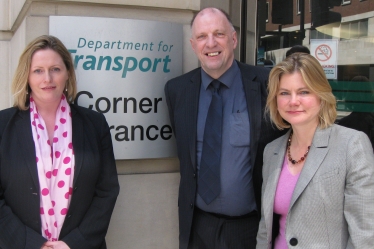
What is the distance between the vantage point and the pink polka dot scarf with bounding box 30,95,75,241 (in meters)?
2.19

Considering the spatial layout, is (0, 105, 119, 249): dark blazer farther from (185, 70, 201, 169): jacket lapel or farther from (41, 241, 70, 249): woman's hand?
(185, 70, 201, 169): jacket lapel

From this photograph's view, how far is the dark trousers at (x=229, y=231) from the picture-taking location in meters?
2.49

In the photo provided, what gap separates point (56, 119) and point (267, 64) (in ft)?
5.23

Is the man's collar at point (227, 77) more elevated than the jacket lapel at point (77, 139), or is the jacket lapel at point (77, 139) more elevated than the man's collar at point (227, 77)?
the man's collar at point (227, 77)

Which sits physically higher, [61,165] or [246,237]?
[61,165]

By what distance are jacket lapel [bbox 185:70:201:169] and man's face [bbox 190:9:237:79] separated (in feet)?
0.33

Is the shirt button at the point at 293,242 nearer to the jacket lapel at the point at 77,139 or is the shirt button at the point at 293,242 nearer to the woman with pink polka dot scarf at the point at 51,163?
the woman with pink polka dot scarf at the point at 51,163

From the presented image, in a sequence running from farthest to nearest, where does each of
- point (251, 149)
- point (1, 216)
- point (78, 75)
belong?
point (78, 75)
point (251, 149)
point (1, 216)

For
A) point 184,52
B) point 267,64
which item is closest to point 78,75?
point 184,52

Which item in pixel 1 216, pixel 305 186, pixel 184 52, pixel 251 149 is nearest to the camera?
pixel 305 186

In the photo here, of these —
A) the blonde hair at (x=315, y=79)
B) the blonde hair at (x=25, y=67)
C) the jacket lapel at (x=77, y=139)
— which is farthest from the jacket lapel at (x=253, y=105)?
the blonde hair at (x=25, y=67)

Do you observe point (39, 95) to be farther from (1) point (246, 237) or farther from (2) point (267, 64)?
(2) point (267, 64)

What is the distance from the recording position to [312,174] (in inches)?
78.0

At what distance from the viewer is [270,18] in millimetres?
3271
